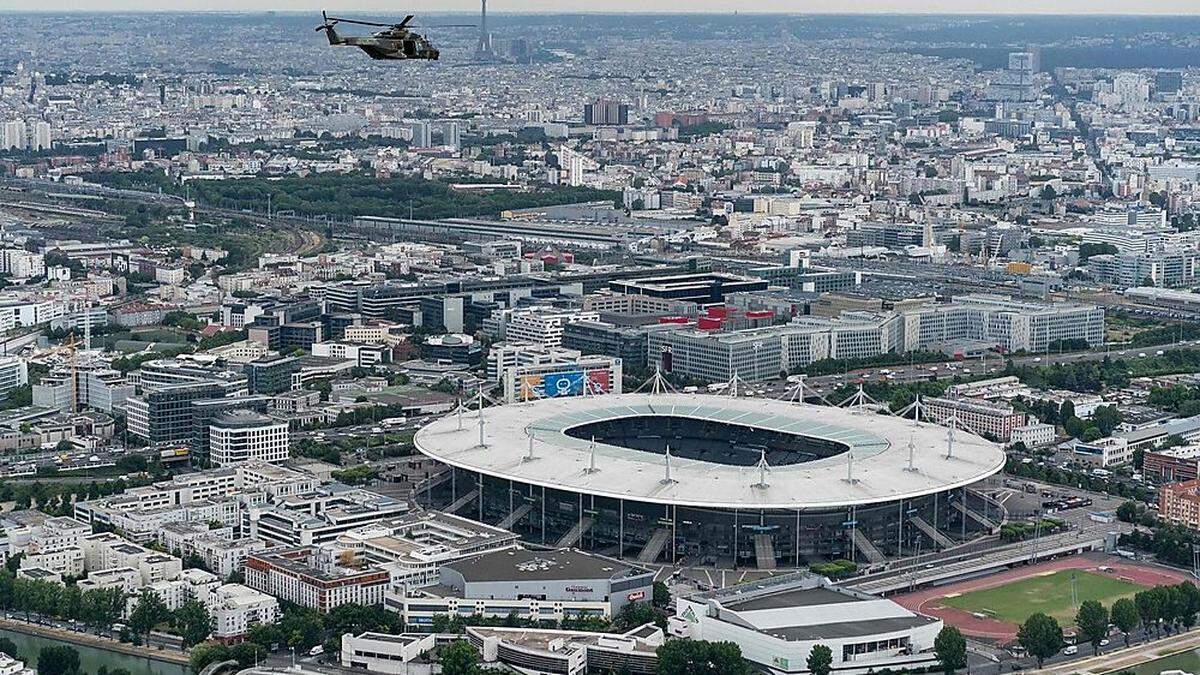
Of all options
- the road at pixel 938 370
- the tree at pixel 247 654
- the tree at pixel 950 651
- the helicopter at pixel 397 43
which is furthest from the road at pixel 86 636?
the road at pixel 938 370

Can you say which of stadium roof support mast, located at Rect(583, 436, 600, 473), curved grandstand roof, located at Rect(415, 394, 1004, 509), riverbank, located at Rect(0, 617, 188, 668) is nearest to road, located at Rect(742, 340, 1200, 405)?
curved grandstand roof, located at Rect(415, 394, 1004, 509)

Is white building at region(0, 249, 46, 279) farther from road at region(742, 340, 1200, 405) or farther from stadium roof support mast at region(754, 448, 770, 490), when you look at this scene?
stadium roof support mast at region(754, 448, 770, 490)

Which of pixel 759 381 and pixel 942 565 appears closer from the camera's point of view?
pixel 942 565

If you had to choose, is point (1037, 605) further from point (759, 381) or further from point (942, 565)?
point (759, 381)

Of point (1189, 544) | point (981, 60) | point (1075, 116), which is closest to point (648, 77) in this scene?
point (981, 60)

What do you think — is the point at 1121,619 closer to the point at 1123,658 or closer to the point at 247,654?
the point at 1123,658

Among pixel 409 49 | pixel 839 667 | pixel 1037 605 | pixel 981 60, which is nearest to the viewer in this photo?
pixel 409 49
